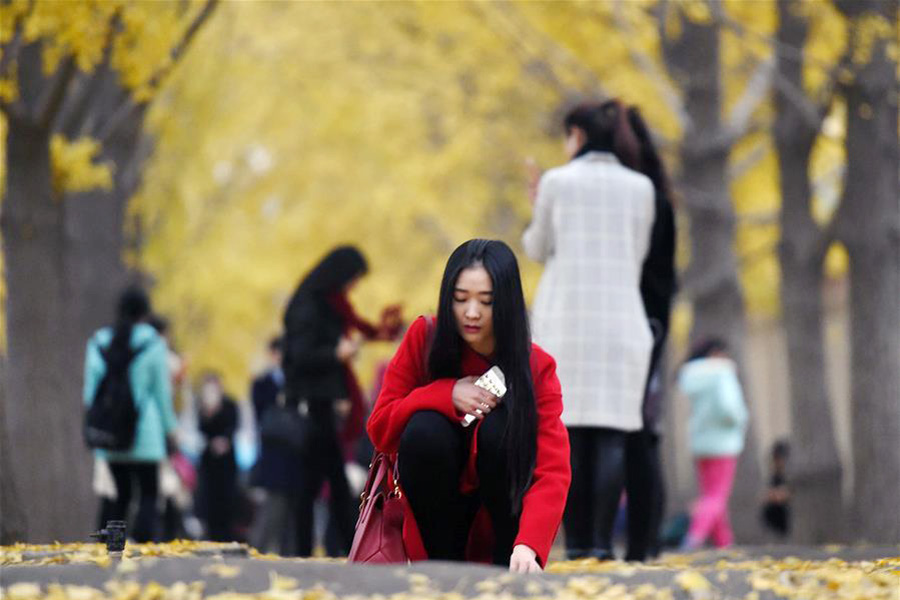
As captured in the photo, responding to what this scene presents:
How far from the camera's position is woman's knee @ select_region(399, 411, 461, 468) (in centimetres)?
621

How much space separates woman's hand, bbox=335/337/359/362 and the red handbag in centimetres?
385

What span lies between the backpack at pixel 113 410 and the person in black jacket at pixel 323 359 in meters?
1.23

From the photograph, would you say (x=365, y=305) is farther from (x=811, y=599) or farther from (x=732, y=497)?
(x=811, y=599)

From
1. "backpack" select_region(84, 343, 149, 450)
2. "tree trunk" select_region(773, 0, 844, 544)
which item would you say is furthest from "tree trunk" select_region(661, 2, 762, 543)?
"backpack" select_region(84, 343, 149, 450)

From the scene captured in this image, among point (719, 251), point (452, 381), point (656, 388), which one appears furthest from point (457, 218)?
point (452, 381)

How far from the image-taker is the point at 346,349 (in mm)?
10211

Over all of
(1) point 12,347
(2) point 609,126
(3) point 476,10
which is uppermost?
(3) point 476,10

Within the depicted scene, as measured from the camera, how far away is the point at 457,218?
2484cm

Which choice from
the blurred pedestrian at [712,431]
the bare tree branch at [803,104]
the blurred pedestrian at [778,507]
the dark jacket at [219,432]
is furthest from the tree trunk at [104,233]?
the blurred pedestrian at [778,507]

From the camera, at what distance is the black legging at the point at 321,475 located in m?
10.2

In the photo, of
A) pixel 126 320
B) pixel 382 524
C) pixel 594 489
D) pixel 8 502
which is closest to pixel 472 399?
pixel 382 524

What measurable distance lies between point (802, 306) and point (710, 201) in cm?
295

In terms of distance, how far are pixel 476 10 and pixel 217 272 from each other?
1154 cm

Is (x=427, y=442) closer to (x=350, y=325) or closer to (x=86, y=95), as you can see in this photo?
(x=350, y=325)
